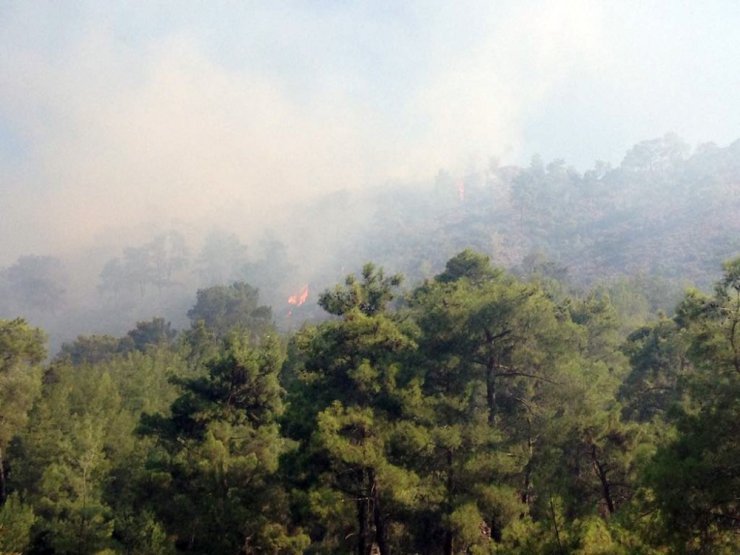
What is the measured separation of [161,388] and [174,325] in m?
88.7

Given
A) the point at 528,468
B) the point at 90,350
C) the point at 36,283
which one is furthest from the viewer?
the point at 36,283

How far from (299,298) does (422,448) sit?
11445 centimetres

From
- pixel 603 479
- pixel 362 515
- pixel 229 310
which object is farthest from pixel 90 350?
pixel 603 479

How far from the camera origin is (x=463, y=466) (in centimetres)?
1734

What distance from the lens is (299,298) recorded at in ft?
427

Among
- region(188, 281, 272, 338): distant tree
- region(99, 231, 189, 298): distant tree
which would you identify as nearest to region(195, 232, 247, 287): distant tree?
region(99, 231, 189, 298): distant tree

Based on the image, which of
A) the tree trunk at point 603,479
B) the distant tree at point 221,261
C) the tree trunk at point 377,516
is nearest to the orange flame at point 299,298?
the distant tree at point 221,261

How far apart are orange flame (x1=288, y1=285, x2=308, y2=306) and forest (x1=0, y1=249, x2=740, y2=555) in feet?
328

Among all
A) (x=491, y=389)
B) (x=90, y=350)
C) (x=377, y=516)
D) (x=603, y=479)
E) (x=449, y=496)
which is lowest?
(x=377, y=516)

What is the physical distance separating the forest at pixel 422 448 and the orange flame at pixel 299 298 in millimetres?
99933

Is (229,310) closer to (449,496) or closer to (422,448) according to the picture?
(422,448)

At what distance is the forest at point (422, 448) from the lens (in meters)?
11.2

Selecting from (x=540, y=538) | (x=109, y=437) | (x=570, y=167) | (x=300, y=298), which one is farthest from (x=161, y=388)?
(x=570, y=167)

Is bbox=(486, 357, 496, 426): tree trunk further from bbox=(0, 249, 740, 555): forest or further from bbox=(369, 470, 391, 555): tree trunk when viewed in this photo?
bbox=(369, 470, 391, 555): tree trunk
